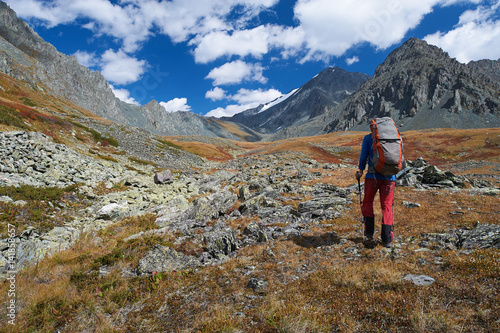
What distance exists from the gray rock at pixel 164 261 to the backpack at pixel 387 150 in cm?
738

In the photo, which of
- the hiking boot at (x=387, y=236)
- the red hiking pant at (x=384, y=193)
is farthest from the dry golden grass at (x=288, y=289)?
the red hiking pant at (x=384, y=193)

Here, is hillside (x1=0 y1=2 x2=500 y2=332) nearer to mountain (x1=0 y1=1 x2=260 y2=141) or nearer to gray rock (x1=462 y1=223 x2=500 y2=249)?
gray rock (x1=462 y1=223 x2=500 y2=249)

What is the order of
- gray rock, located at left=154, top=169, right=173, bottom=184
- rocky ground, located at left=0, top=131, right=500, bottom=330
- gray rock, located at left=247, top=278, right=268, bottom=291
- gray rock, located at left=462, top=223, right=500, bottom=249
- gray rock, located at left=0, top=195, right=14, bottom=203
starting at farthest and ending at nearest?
gray rock, located at left=154, top=169, right=173, bottom=184
gray rock, located at left=0, top=195, right=14, bottom=203
rocky ground, located at left=0, top=131, right=500, bottom=330
gray rock, located at left=462, top=223, right=500, bottom=249
gray rock, located at left=247, top=278, right=268, bottom=291

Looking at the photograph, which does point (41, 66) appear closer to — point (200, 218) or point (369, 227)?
point (200, 218)

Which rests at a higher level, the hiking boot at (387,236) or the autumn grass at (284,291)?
the hiking boot at (387,236)

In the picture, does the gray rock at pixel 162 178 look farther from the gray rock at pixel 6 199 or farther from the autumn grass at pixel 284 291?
the autumn grass at pixel 284 291

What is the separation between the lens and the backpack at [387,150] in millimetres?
6871

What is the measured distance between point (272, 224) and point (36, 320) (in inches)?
358

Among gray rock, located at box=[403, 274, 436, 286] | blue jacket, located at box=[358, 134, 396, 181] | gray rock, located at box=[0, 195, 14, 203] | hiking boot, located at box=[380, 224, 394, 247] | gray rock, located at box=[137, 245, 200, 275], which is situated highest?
blue jacket, located at box=[358, 134, 396, 181]

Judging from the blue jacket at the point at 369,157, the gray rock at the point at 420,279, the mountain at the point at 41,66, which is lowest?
the gray rock at the point at 420,279

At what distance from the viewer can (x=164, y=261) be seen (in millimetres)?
8180

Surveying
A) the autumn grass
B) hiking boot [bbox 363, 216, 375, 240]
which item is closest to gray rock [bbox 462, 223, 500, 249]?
the autumn grass

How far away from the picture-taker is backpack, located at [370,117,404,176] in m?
6.87

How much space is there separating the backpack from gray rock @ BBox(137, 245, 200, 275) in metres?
7.38
